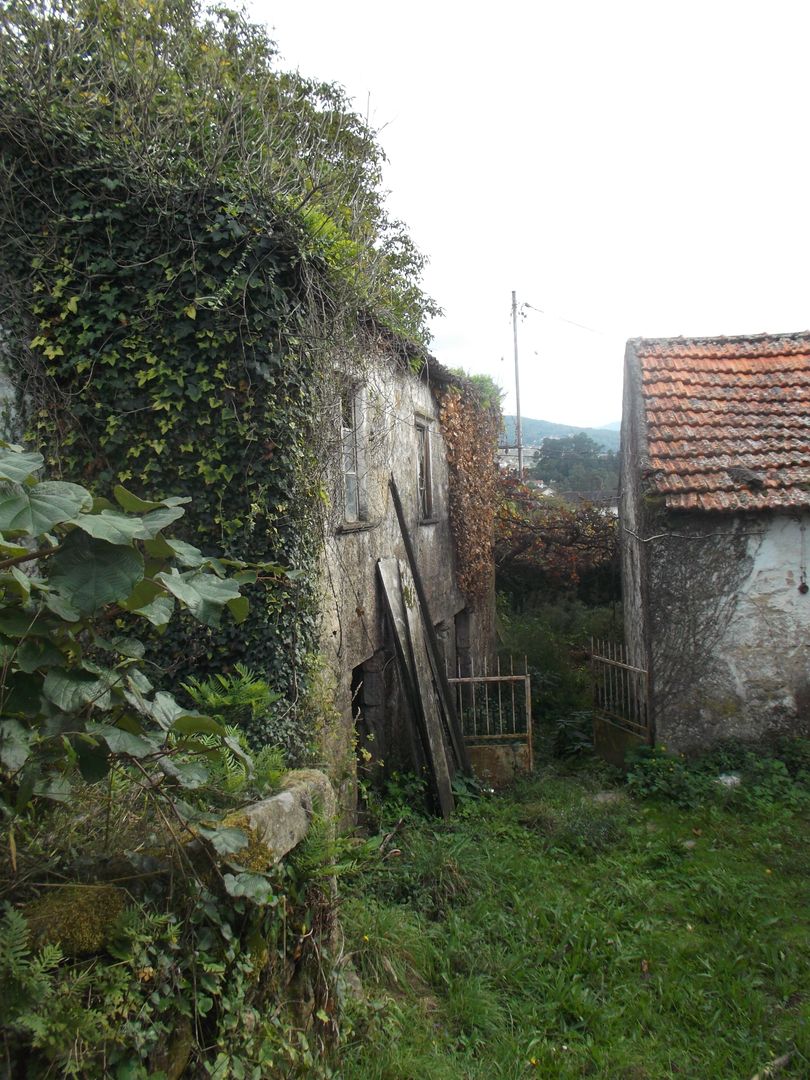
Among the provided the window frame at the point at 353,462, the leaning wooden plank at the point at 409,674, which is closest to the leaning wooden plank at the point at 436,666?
the leaning wooden plank at the point at 409,674

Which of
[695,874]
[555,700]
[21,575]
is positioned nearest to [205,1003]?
[21,575]

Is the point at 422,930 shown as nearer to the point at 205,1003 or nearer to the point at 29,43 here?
the point at 205,1003

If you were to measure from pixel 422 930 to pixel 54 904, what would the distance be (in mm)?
3424

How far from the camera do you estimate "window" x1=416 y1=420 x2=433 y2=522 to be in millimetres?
9547

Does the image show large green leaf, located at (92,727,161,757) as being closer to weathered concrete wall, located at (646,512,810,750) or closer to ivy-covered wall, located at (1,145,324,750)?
ivy-covered wall, located at (1,145,324,750)

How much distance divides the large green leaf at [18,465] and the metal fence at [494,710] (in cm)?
657

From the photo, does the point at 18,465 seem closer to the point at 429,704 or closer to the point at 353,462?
the point at 353,462

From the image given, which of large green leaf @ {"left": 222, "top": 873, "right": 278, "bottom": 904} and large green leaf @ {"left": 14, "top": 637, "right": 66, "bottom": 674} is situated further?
large green leaf @ {"left": 222, "top": 873, "right": 278, "bottom": 904}

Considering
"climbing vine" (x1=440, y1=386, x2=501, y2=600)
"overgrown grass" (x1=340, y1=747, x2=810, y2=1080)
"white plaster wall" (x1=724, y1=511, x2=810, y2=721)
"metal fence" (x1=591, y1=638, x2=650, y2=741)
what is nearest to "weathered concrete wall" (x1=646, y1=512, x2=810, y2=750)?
"white plaster wall" (x1=724, y1=511, x2=810, y2=721)

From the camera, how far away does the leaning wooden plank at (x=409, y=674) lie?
7.40 m

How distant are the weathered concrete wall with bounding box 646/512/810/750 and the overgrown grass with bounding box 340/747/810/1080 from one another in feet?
4.78

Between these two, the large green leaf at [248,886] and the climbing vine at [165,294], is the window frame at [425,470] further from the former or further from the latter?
the large green leaf at [248,886]

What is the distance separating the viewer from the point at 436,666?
332 inches

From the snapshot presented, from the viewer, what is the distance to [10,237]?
16.5ft
